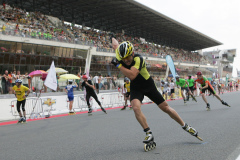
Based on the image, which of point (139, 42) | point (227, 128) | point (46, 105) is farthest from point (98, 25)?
point (227, 128)

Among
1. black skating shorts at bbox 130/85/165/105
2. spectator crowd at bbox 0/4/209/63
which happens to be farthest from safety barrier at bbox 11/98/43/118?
spectator crowd at bbox 0/4/209/63

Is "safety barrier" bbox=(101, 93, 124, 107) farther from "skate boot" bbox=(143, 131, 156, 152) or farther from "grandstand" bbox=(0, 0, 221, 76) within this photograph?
"skate boot" bbox=(143, 131, 156, 152)

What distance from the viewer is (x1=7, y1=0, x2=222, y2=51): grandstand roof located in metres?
34.3

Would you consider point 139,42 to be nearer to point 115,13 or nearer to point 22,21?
point 115,13

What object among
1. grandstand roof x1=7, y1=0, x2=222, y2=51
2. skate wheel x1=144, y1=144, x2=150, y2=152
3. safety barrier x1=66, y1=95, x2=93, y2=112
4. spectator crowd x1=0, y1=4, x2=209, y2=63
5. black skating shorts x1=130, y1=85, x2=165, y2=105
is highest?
grandstand roof x1=7, y1=0, x2=222, y2=51

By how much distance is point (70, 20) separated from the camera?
4188cm

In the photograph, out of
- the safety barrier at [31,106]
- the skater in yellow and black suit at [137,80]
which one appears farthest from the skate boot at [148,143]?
the safety barrier at [31,106]

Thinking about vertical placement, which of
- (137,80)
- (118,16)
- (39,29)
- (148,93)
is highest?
(118,16)

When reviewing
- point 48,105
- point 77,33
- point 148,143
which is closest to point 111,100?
point 48,105

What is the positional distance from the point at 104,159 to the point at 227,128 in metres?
3.58

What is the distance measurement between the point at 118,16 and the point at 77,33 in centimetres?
1164

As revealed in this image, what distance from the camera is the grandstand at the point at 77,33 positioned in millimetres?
22359

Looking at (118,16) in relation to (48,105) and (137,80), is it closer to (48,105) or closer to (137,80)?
(48,105)

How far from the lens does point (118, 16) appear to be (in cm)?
3994
